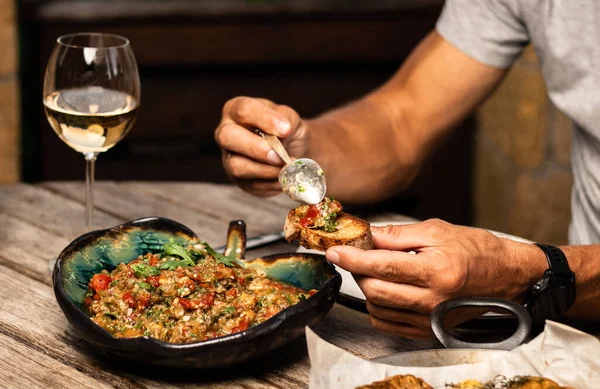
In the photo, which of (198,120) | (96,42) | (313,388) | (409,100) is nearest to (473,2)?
(409,100)

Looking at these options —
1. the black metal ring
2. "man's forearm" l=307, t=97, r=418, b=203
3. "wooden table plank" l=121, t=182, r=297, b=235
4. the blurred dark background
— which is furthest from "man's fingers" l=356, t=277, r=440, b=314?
the blurred dark background

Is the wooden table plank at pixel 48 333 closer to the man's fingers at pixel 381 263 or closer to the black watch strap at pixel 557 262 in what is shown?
the man's fingers at pixel 381 263

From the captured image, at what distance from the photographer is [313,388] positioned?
3.55ft

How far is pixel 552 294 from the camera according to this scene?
4.55 feet

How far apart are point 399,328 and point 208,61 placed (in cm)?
262

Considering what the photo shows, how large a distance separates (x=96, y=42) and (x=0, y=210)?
49cm

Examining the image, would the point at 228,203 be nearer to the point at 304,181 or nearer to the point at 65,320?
the point at 304,181

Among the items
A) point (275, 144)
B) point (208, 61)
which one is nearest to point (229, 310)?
point (275, 144)

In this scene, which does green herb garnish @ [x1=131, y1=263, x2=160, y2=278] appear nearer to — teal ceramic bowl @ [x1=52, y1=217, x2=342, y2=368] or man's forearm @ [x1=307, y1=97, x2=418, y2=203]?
teal ceramic bowl @ [x1=52, y1=217, x2=342, y2=368]

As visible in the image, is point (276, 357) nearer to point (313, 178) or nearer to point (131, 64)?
point (313, 178)

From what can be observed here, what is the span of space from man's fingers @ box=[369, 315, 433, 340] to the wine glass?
2.24 feet

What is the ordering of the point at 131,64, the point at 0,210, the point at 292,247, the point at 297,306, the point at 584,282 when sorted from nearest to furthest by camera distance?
the point at 297,306 < the point at 584,282 < the point at 131,64 < the point at 292,247 < the point at 0,210

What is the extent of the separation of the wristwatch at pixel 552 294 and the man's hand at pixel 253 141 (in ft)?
1.92

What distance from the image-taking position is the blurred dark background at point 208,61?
3.67 meters
